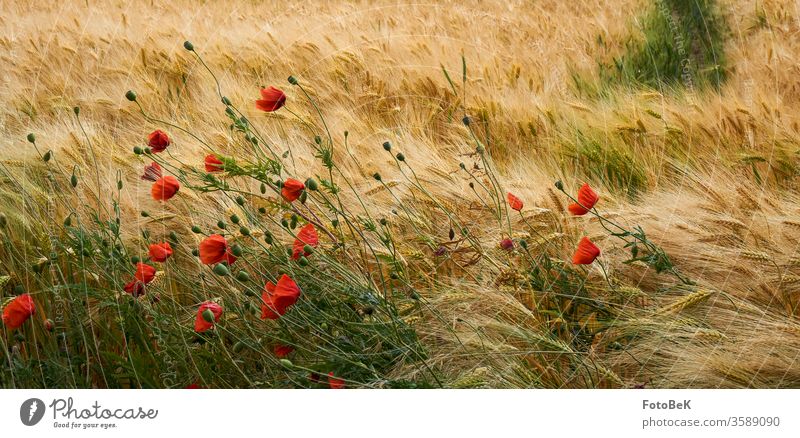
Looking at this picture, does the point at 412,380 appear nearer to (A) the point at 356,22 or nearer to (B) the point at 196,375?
(B) the point at 196,375

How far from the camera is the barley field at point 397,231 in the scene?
1.48 meters

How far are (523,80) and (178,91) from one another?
1213 mm

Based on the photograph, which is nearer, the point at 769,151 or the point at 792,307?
the point at 792,307

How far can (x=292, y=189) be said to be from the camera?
143 cm

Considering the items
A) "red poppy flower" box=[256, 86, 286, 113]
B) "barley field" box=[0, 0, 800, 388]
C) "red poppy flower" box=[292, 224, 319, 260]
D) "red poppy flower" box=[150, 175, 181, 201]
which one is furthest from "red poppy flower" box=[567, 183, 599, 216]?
"red poppy flower" box=[150, 175, 181, 201]

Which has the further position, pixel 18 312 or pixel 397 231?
pixel 397 231

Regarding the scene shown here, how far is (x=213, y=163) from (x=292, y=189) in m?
0.20

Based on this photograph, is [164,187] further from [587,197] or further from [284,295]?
[587,197]
